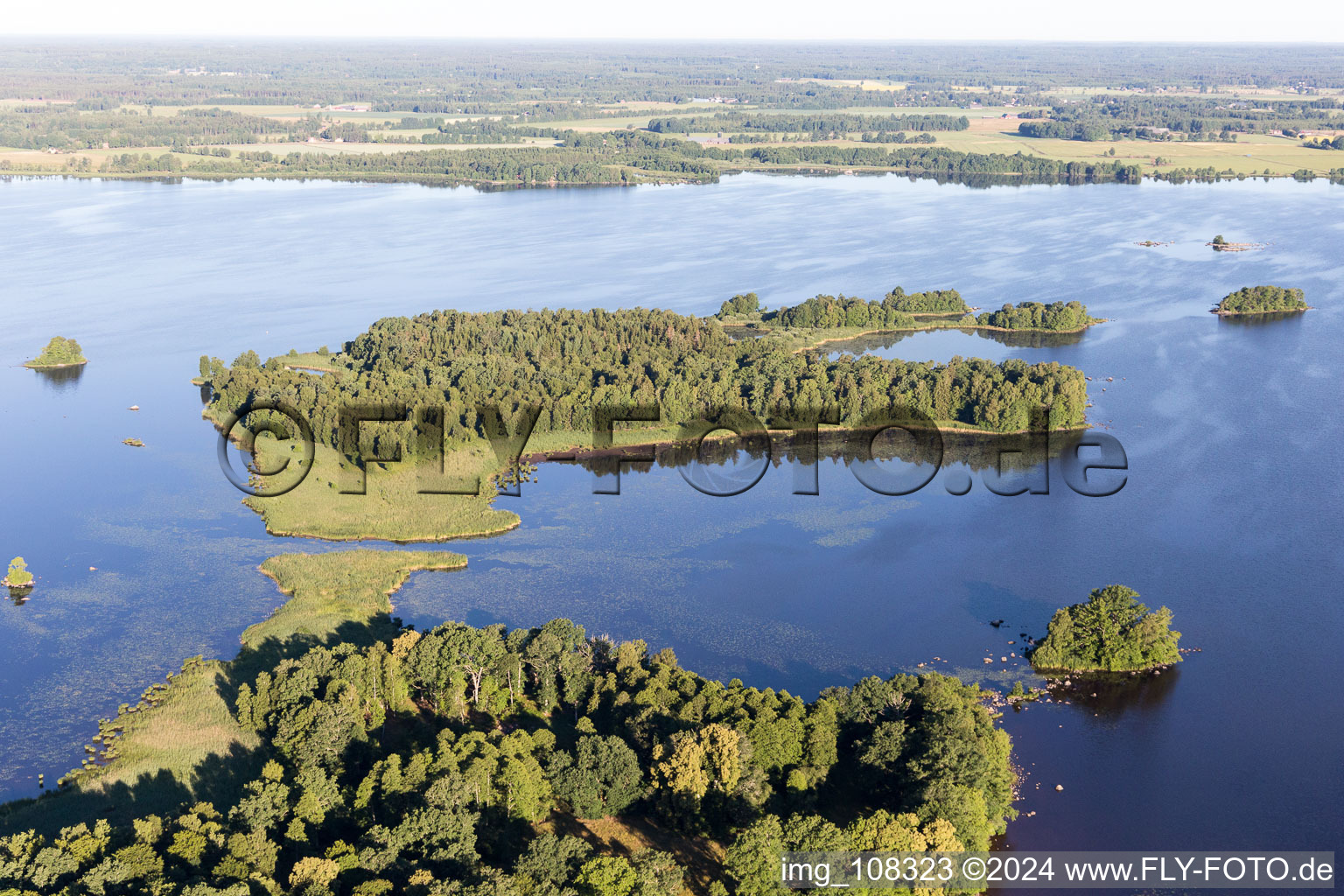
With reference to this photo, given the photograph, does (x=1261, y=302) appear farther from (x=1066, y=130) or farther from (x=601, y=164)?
(x=1066, y=130)

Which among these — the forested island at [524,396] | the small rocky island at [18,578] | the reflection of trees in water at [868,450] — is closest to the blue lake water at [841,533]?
the small rocky island at [18,578]

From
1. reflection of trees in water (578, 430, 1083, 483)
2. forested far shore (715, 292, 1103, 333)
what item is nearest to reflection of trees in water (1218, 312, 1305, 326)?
forested far shore (715, 292, 1103, 333)

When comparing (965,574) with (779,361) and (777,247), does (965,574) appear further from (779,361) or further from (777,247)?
(777,247)

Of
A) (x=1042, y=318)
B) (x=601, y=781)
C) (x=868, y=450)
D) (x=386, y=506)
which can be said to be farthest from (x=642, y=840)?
(x=1042, y=318)

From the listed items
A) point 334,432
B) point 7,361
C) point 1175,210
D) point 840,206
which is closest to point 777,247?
point 840,206

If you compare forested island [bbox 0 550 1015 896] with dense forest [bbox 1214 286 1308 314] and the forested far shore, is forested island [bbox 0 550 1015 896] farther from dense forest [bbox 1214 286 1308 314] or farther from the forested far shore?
dense forest [bbox 1214 286 1308 314]
